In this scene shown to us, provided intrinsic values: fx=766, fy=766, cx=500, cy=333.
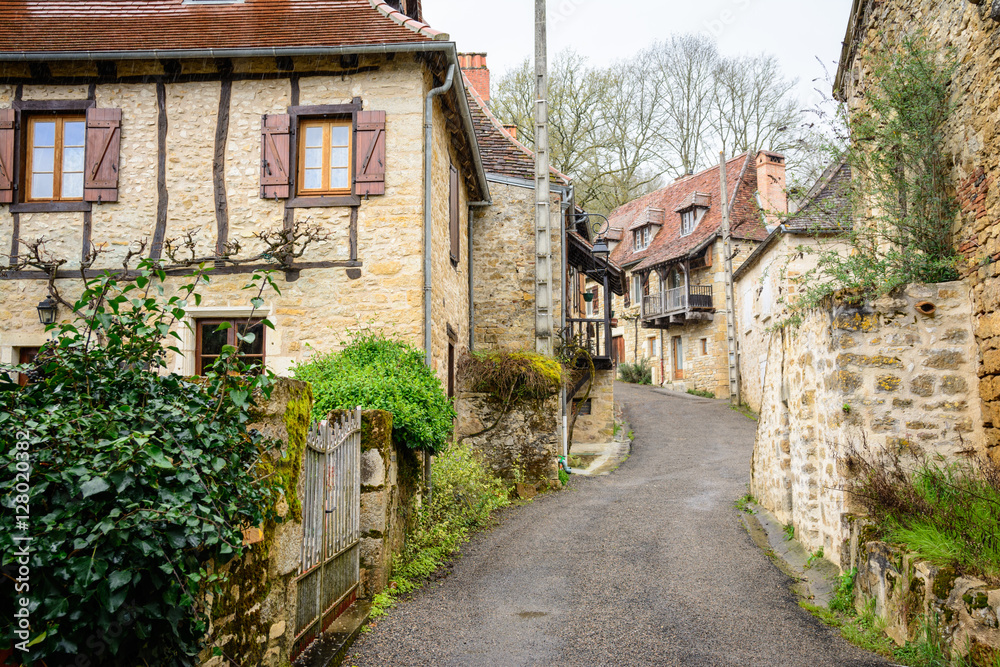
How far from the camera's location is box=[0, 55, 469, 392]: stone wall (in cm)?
930

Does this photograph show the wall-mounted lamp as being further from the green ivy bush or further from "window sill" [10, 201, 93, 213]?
the green ivy bush

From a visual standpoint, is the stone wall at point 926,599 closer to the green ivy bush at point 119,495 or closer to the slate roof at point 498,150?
the green ivy bush at point 119,495

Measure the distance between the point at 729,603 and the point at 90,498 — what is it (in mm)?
4930

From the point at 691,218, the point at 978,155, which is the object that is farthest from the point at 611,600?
the point at 691,218

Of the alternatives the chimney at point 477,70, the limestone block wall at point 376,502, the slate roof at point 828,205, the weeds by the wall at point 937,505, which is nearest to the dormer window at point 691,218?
the chimney at point 477,70

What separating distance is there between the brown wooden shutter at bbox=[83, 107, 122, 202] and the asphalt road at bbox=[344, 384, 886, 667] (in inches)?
246

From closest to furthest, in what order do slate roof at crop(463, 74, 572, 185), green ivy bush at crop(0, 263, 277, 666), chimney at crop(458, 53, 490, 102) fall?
green ivy bush at crop(0, 263, 277, 666) → slate roof at crop(463, 74, 572, 185) → chimney at crop(458, 53, 490, 102)

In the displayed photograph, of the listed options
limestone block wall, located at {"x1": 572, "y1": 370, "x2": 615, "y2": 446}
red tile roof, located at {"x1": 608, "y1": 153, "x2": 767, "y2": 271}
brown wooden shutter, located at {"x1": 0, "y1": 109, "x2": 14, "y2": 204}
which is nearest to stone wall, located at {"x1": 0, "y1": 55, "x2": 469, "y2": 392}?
brown wooden shutter, located at {"x1": 0, "y1": 109, "x2": 14, "y2": 204}

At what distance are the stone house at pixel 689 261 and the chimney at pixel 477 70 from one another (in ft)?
37.8

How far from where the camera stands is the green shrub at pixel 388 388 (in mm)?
7145

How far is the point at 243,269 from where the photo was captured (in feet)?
30.9

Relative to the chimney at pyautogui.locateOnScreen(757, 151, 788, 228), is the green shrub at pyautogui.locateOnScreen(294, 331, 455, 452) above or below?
below

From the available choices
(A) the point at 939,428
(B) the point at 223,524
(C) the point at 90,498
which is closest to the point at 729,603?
(A) the point at 939,428

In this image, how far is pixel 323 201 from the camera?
30.8ft
